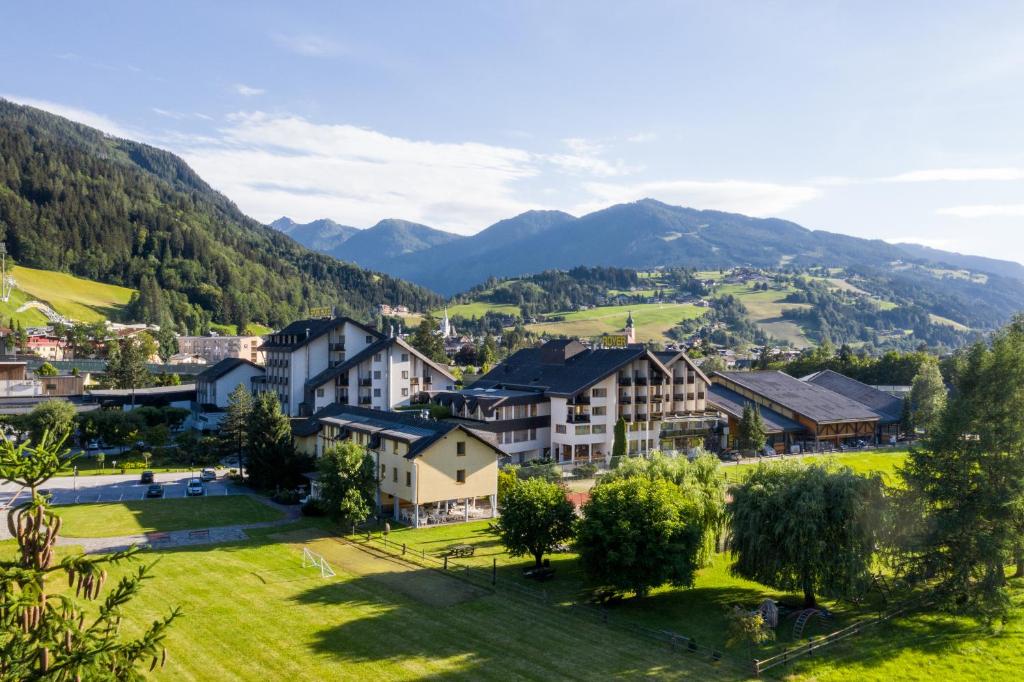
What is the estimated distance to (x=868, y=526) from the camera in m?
39.2

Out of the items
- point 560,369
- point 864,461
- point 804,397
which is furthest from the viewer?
point 804,397

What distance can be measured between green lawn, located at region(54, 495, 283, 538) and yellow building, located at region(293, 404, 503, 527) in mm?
9763

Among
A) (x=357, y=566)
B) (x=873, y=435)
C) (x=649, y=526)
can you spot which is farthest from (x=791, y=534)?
(x=873, y=435)

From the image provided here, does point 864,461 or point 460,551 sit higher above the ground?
point 864,461

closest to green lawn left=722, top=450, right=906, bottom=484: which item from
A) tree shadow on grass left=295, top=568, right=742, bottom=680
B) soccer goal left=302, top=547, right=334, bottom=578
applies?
tree shadow on grass left=295, top=568, right=742, bottom=680

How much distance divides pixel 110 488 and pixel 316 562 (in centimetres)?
3303

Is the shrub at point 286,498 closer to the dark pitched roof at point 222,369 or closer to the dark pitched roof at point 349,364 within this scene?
the dark pitched roof at point 349,364

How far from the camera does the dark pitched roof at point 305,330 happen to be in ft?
315

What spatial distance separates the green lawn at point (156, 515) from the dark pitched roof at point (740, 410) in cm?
6145

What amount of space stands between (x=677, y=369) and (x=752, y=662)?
5972 cm

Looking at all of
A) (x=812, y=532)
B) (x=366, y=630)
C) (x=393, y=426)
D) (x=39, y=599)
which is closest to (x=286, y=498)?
(x=393, y=426)

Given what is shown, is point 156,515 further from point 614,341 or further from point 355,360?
point 614,341

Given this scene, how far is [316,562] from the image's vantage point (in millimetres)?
47406

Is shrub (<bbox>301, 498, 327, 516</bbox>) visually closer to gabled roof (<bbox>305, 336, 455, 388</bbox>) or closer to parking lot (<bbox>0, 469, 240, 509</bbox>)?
parking lot (<bbox>0, 469, 240, 509</bbox>)
